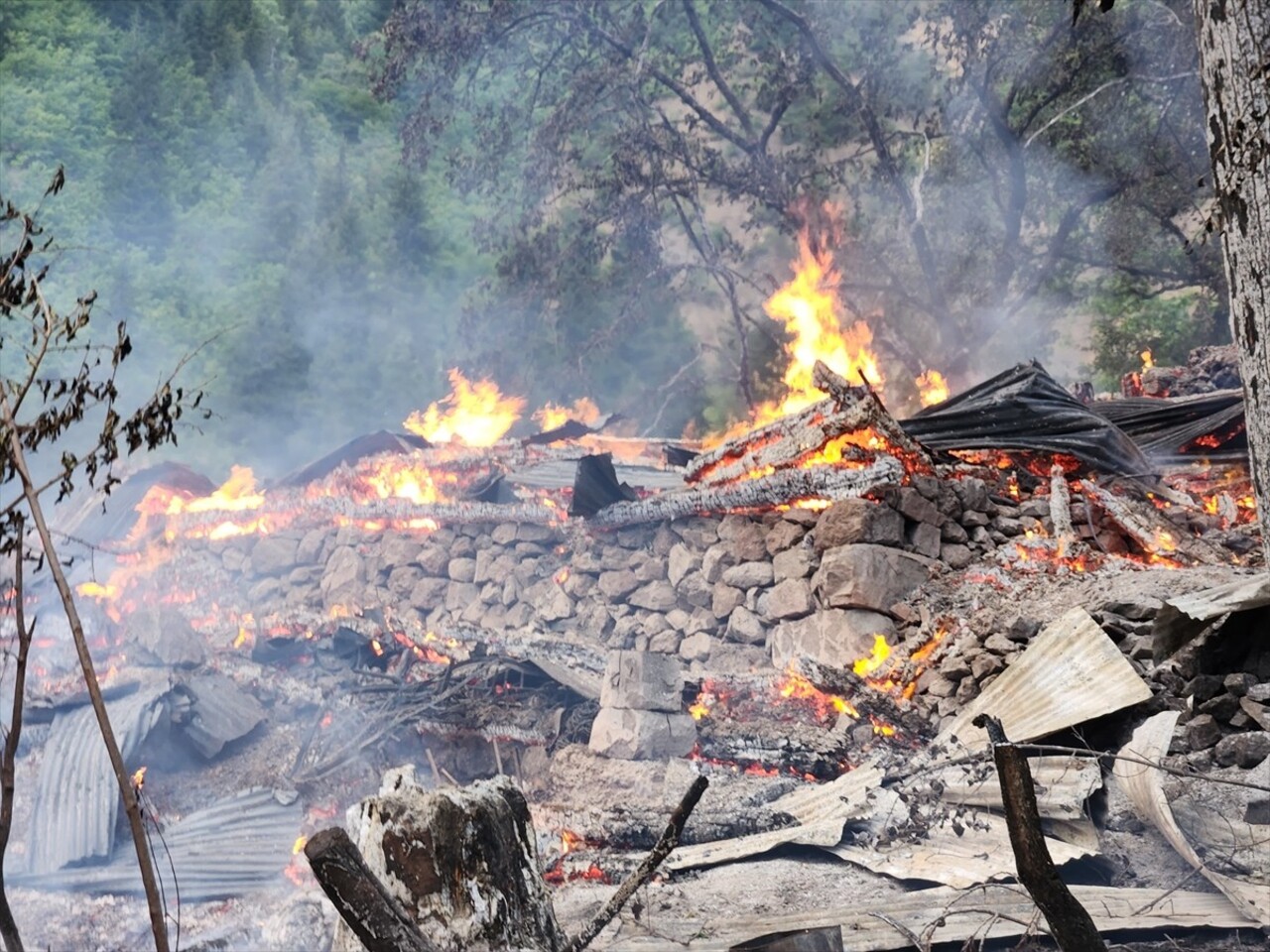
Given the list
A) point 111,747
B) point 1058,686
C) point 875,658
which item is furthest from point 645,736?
point 111,747

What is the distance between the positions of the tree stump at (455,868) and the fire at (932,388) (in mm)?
13380

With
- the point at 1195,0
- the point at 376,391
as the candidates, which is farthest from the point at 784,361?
the point at 1195,0

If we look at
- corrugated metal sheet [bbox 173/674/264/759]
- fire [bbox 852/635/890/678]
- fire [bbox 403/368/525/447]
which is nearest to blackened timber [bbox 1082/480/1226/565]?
fire [bbox 852/635/890/678]

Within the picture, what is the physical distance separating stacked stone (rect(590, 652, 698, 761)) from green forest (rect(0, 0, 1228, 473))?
31.7 feet

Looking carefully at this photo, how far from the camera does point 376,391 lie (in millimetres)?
20250

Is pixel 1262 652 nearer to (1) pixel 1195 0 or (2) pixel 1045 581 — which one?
(2) pixel 1045 581

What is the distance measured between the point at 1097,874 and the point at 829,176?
14.7 m

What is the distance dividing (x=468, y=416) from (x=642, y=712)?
10509 mm

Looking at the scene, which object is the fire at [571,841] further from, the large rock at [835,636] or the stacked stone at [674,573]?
the stacked stone at [674,573]

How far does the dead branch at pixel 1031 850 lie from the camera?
79.8 inches

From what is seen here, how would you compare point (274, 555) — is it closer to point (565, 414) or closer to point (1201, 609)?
point (565, 414)

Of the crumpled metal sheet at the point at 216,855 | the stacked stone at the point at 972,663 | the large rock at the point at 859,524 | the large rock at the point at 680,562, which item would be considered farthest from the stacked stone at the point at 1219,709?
the crumpled metal sheet at the point at 216,855

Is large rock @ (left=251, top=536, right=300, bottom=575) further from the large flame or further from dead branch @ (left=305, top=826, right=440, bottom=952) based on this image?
dead branch @ (left=305, top=826, right=440, bottom=952)

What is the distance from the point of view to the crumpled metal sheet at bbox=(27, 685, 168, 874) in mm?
6934
